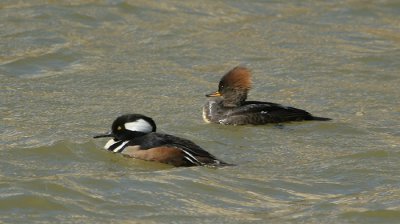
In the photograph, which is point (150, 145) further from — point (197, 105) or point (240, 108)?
point (197, 105)

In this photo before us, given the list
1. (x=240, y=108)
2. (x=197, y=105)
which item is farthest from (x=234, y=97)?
(x=197, y=105)

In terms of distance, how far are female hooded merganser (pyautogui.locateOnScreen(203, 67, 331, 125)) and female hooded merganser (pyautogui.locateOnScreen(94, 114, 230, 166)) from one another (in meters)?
1.88

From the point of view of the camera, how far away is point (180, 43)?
15461 mm

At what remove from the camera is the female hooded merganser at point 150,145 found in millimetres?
9781

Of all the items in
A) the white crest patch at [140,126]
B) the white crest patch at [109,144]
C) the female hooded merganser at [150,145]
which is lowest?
the white crest patch at [109,144]

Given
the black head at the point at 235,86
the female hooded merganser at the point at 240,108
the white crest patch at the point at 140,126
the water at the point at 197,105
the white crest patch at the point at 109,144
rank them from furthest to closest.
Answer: the black head at the point at 235,86
the female hooded merganser at the point at 240,108
the white crest patch at the point at 109,144
the white crest patch at the point at 140,126
the water at the point at 197,105

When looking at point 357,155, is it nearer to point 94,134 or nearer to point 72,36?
point 94,134

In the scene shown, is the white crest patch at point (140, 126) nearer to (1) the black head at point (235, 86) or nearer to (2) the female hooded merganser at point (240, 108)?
(2) the female hooded merganser at point (240, 108)

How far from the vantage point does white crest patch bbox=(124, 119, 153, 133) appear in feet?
33.8

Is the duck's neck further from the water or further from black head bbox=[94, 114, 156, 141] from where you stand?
black head bbox=[94, 114, 156, 141]

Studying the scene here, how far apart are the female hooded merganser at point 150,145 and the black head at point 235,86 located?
7.08ft

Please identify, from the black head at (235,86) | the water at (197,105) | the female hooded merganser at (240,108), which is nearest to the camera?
the water at (197,105)

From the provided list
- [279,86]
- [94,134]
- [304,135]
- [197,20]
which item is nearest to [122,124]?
[94,134]

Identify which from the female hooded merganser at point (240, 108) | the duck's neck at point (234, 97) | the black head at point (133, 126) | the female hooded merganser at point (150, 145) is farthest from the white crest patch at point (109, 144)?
the duck's neck at point (234, 97)
